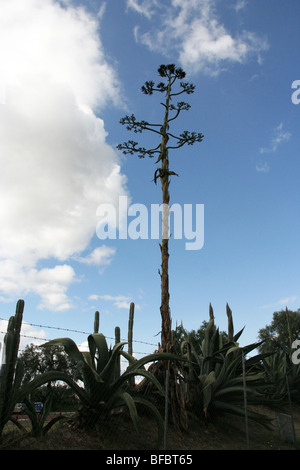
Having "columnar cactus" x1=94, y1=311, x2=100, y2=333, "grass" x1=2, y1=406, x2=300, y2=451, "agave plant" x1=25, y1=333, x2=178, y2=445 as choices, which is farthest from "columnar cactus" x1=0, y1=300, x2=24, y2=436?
"columnar cactus" x1=94, y1=311, x2=100, y2=333

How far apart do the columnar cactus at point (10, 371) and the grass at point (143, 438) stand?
47cm

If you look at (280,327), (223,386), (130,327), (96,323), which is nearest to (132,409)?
(223,386)

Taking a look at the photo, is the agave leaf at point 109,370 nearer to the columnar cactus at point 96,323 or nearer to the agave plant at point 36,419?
the agave plant at point 36,419

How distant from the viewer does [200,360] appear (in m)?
8.81

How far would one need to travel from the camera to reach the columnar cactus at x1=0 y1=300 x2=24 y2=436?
15.6 ft

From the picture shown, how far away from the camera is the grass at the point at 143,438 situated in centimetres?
501

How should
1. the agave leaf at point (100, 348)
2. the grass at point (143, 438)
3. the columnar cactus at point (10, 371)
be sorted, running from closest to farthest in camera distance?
the columnar cactus at point (10, 371), the grass at point (143, 438), the agave leaf at point (100, 348)

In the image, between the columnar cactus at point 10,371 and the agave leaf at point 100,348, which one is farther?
the agave leaf at point 100,348

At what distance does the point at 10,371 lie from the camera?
486cm

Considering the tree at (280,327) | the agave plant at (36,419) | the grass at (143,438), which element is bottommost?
the grass at (143,438)

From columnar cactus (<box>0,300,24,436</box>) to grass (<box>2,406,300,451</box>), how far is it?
47 centimetres

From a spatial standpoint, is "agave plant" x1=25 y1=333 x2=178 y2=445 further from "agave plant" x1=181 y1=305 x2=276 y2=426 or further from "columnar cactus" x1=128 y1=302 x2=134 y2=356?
"columnar cactus" x1=128 y1=302 x2=134 y2=356

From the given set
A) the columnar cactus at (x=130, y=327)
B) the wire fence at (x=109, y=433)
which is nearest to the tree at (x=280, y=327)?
the columnar cactus at (x=130, y=327)

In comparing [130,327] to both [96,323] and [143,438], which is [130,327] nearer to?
[96,323]
